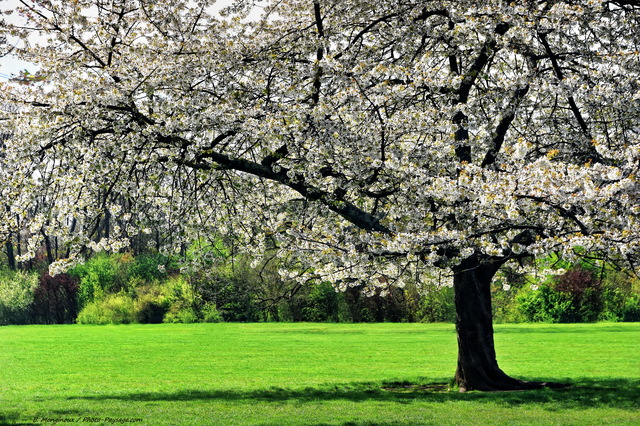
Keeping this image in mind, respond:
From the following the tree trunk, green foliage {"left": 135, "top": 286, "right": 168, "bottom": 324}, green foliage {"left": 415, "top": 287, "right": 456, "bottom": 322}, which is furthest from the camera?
green foliage {"left": 135, "top": 286, "right": 168, "bottom": 324}

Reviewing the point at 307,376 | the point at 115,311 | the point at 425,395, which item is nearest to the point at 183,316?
the point at 115,311

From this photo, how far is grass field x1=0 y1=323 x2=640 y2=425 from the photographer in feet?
34.1

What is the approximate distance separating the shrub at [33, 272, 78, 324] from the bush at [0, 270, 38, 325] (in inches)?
33.3

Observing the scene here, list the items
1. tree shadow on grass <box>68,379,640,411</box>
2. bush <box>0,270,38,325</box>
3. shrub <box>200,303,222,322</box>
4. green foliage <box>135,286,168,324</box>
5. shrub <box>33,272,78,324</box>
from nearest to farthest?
tree shadow on grass <box>68,379,640,411</box> < shrub <box>200,303,222,322</box> < green foliage <box>135,286,168,324</box> < bush <box>0,270,38,325</box> < shrub <box>33,272,78,324</box>

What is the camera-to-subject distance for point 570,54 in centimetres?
1121

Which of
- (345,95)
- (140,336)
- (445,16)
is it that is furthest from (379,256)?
(140,336)

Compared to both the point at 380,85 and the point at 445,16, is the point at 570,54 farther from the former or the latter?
the point at 380,85

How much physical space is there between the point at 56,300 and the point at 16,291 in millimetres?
3080

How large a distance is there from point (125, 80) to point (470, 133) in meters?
6.63

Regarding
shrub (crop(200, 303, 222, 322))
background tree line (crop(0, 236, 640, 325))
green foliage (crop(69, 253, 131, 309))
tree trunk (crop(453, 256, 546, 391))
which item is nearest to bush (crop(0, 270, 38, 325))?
background tree line (crop(0, 236, 640, 325))

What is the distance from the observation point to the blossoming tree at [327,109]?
10.1 meters

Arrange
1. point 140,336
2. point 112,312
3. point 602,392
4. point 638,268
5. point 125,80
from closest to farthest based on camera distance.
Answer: point 638,268 → point 125,80 → point 602,392 → point 140,336 → point 112,312

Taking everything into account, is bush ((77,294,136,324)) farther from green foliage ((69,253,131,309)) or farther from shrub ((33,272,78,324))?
shrub ((33,272,78,324))

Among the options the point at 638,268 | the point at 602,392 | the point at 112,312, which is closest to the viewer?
the point at 638,268
